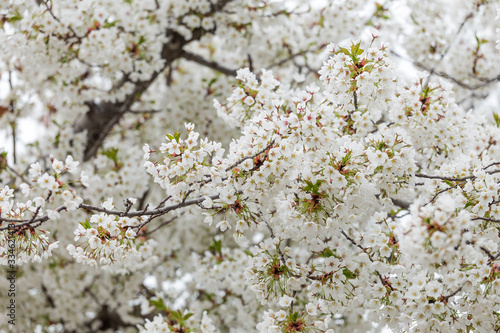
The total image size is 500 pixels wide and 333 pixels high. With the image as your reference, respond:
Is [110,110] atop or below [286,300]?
atop

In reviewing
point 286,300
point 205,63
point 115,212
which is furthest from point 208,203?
point 205,63

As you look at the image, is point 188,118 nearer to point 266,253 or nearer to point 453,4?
point 266,253

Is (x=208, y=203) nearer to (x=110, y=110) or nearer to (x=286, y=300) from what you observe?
(x=286, y=300)

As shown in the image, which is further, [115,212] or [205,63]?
[205,63]

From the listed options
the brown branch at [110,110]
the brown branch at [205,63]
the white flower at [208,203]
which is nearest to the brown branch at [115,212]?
the white flower at [208,203]

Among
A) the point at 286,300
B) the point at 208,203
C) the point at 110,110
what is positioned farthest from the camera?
the point at 110,110

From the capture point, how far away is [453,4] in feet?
25.4

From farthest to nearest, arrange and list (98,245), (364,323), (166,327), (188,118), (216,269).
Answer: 1. (364,323)
2. (188,118)
3. (216,269)
4. (166,327)
5. (98,245)

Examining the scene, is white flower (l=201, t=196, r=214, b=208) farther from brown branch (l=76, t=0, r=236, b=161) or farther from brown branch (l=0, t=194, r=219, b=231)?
brown branch (l=76, t=0, r=236, b=161)

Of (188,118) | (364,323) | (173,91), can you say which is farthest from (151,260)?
(364,323)

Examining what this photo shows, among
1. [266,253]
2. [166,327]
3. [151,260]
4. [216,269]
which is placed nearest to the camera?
[266,253]

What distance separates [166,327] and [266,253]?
1.17 meters

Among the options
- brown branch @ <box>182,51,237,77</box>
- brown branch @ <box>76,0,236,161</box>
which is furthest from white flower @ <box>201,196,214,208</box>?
brown branch @ <box>182,51,237,77</box>

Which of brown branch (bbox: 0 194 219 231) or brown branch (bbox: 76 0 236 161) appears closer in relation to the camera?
brown branch (bbox: 0 194 219 231)
